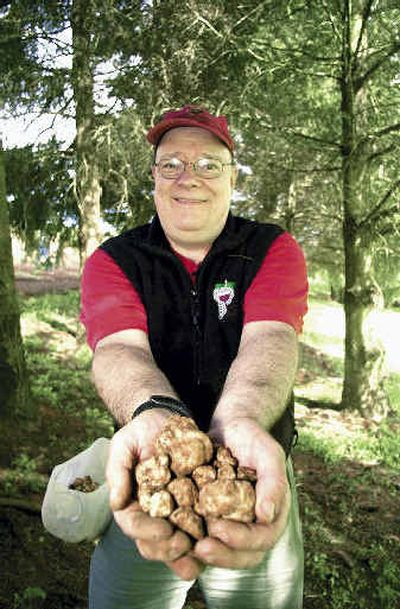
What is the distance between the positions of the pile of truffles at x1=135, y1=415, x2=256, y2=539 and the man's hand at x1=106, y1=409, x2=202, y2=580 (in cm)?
4

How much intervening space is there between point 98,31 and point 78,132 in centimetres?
176

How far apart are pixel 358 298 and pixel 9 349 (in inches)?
244

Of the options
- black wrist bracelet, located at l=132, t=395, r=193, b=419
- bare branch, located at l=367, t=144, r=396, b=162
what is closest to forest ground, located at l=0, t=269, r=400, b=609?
black wrist bracelet, located at l=132, t=395, r=193, b=419

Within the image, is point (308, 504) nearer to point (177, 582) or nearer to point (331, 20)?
point (177, 582)

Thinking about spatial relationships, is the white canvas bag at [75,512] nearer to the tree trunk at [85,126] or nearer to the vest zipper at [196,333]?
the vest zipper at [196,333]

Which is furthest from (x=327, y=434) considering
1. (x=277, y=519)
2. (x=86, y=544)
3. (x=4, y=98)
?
(x=4, y=98)

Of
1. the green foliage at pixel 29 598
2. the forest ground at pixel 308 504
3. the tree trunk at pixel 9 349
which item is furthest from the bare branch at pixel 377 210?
the green foliage at pixel 29 598

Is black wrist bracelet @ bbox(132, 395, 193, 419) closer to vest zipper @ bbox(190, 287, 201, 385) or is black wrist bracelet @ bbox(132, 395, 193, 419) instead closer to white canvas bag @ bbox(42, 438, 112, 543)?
vest zipper @ bbox(190, 287, 201, 385)

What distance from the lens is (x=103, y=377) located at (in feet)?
8.21

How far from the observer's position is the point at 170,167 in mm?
2977

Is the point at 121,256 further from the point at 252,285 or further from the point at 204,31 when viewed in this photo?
the point at 204,31

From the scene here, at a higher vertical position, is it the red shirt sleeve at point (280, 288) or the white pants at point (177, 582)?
the red shirt sleeve at point (280, 288)

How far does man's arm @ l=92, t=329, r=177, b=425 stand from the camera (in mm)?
2289

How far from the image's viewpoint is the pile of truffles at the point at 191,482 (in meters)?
1.79
